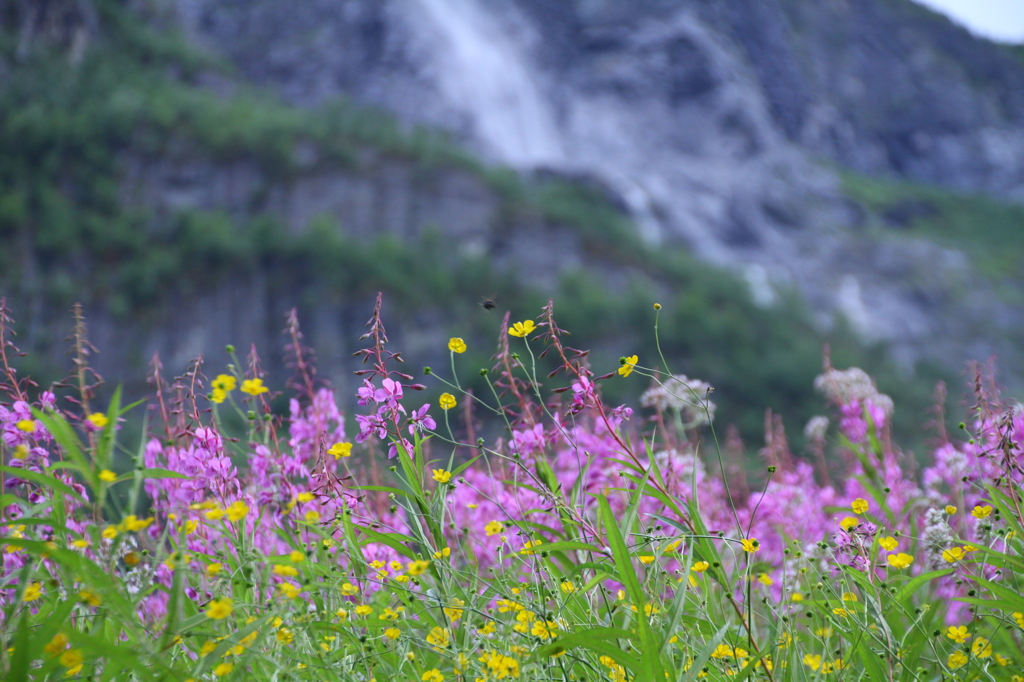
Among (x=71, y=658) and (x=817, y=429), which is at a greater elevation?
(x=71, y=658)

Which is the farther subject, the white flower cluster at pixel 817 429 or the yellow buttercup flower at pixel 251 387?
the white flower cluster at pixel 817 429

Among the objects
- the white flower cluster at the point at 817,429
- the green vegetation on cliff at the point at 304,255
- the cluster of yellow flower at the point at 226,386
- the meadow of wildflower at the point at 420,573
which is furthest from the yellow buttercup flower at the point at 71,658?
the green vegetation on cliff at the point at 304,255

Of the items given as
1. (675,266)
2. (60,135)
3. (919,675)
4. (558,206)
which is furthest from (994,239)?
(919,675)

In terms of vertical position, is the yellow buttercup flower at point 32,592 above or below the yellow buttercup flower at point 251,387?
below

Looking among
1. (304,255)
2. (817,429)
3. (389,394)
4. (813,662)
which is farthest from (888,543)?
(304,255)

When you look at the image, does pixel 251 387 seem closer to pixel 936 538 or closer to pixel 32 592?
pixel 32 592

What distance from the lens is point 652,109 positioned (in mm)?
54250

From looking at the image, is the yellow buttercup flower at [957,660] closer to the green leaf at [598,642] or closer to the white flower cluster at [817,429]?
the green leaf at [598,642]

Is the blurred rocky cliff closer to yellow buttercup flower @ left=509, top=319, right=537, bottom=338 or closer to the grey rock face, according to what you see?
the grey rock face

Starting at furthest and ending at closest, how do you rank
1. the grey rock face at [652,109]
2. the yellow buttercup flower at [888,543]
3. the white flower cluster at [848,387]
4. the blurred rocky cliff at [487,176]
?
the grey rock face at [652,109], the blurred rocky cliff at [487,176], the white flower cluster at [848,387], the yellow buttercup flower at [888,543]

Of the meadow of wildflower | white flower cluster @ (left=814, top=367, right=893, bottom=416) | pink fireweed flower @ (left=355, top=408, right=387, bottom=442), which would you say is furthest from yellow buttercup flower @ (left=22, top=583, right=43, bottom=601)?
white flower cluster @ (left=814, top=367, right=893, bottom=416)

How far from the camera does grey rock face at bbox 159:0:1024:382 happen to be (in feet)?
144

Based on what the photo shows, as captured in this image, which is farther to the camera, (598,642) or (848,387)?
(848,387)

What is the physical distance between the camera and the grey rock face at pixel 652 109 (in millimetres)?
44031
